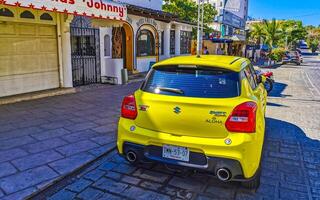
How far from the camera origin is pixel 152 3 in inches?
696

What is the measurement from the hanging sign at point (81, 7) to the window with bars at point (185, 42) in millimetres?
11901

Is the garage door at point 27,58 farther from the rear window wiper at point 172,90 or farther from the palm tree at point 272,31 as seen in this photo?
the palm tree at point 272,31

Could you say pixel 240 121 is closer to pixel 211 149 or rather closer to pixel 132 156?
pixel 211 149

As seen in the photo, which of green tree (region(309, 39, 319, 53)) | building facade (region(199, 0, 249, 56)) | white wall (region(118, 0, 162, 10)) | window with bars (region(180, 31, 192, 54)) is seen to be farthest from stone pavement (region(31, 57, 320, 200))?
green tree (region(309, 39, 319, 53))

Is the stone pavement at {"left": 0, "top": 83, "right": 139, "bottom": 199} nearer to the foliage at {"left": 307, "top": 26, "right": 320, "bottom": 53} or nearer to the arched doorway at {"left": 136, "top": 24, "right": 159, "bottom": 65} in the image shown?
the arched doorway at {"left": 136, "top": 24, "right": 159, "bottom": 65}

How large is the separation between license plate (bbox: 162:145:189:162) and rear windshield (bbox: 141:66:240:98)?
2.21 ft

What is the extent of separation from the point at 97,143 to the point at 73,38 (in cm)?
647

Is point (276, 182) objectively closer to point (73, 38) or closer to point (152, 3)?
point (73, 38)

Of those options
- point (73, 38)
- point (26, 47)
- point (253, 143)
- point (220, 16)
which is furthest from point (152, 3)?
point (253, 143)

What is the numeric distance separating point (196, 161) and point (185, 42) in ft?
64.6

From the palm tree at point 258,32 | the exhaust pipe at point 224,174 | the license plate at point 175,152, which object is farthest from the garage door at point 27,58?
the palm tree at point 258,32

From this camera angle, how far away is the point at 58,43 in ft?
32.4

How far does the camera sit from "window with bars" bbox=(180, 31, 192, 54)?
21480 mm

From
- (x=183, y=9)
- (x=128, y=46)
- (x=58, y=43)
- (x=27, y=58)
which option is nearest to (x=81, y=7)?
(x=58, y=43)
